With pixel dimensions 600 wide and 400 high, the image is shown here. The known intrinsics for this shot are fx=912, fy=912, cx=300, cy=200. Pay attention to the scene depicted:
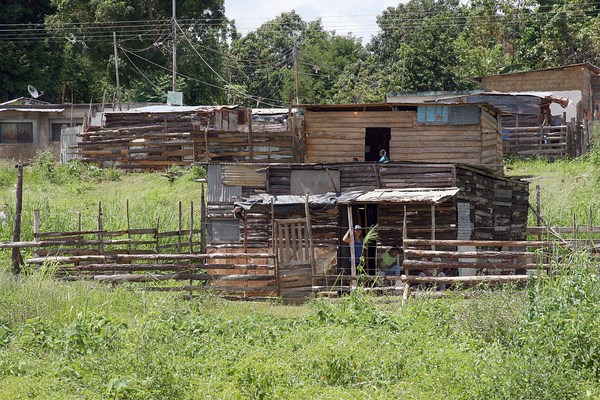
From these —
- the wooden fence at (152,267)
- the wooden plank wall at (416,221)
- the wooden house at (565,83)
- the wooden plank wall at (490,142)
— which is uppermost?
the wooden house at (565,83)

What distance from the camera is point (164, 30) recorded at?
137 feet

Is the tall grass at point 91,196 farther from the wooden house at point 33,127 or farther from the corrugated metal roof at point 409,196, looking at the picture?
the corrugated metal roof at point 409,196

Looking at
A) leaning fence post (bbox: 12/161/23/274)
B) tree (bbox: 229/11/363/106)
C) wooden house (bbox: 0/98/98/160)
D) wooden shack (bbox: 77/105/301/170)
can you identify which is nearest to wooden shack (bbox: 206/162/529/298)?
leaning fence post (bbox: 12/161/23/274)

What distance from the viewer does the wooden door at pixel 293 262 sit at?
16828 millimetres

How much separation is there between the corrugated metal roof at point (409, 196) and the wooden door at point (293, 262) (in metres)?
1.20

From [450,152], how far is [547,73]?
14261 mm

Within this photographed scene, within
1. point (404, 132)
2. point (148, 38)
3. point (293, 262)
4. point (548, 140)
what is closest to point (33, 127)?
point (148, 38)

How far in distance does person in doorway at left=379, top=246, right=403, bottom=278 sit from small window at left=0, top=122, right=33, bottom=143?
21486 mm

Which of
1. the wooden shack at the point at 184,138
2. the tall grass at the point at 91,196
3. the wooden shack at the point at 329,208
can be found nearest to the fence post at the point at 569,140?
the wooden shack at the point at 184,138

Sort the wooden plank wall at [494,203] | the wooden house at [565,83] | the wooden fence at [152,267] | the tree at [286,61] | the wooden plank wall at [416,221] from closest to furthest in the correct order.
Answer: the wooden fence at [152,267] → the wooden plank wall at [416,221] → the wooden plank wall at [494,203] → the wooden house at [565,83] → the tree at [286,61]

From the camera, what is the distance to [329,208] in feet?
60.8

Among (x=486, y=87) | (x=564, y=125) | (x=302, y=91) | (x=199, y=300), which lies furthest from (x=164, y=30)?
(x=199, y=300)

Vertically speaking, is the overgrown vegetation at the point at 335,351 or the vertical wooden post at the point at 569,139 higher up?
the vertical wooden post at the point at 569,139

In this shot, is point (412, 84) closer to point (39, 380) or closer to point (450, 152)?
point (450, 152)
